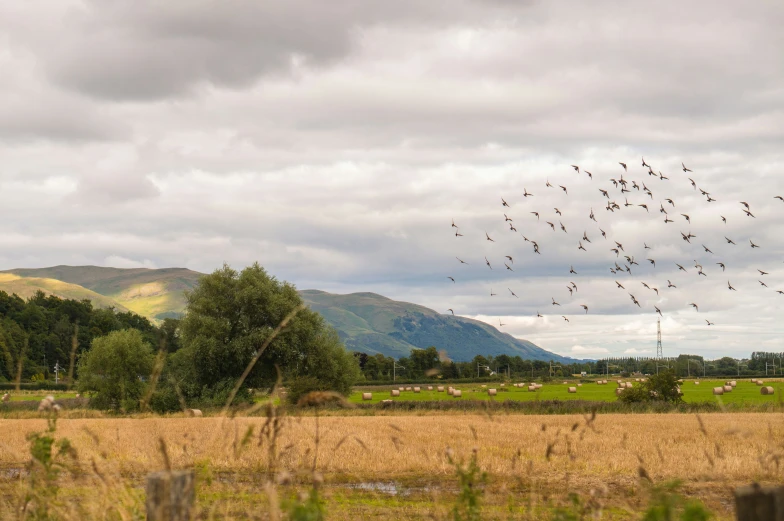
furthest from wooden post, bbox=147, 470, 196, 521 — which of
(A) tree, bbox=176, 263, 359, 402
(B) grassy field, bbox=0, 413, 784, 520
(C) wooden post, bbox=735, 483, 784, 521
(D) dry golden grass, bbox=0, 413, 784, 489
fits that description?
(A) tree, bbox=176, 263, 359, 402

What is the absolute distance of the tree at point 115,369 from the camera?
6444 cm

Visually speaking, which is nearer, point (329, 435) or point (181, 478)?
point (181, 478)

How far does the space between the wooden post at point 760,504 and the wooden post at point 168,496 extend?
150 inches

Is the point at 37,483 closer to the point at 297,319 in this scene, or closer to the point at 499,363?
the point at 297,319

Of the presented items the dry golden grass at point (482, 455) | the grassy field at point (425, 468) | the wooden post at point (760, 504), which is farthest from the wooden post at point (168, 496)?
the dry golden grass at point (482, 455)

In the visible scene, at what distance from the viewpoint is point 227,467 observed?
65.7ft

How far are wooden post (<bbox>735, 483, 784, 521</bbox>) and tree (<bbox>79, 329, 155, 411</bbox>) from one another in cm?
6414

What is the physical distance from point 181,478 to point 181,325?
62.9m

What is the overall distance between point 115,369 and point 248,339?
13538mm

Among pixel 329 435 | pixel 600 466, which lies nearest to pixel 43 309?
pixel 329 435

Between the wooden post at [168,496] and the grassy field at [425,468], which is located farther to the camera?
the grassy field at [425,468]

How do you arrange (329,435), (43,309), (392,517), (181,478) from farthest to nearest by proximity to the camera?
(43,309), (329,435), (392,517), (181,478)

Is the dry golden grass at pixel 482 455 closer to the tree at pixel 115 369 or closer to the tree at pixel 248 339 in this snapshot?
the tree at pixel 248 339

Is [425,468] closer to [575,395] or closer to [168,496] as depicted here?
[168,496]
